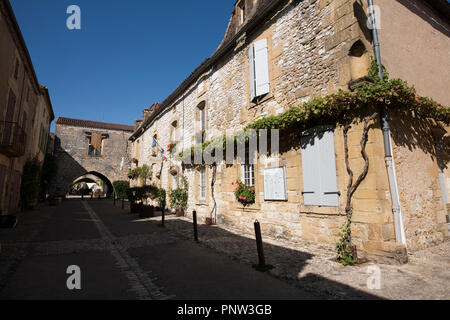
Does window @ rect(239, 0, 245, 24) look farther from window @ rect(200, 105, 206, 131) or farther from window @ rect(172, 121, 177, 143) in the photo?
window @ rect(172, 121, 177, 143)

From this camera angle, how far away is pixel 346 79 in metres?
5.09

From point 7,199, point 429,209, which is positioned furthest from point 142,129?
point 429,209

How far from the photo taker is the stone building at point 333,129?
4.77 metres

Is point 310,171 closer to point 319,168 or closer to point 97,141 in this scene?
point 319,168

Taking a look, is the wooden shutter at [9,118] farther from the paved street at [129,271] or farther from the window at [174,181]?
the window at [174,181]

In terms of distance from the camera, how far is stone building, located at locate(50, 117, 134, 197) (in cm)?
2572

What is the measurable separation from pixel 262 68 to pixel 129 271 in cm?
636

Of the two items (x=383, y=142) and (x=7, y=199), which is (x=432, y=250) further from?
(x=7, y=199)

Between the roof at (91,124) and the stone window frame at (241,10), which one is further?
the roof at (91,124)

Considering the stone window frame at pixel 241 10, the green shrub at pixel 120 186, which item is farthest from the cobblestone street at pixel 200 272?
the green shrub at pixel 120 186

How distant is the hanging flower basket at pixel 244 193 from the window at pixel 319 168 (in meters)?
1.96

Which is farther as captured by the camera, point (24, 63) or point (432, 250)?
point (24, 63)
